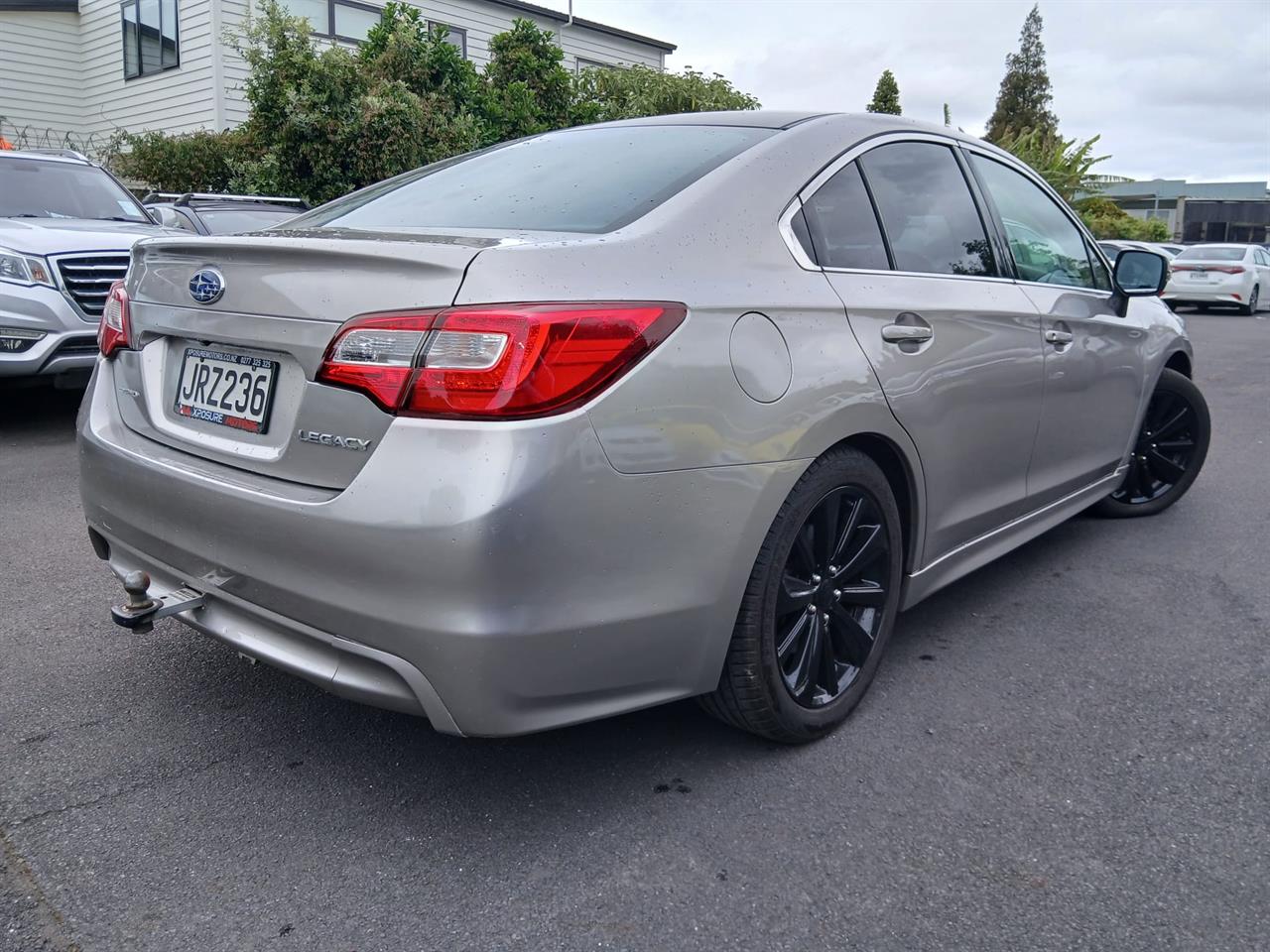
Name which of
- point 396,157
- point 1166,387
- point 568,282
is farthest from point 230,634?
point 396,157

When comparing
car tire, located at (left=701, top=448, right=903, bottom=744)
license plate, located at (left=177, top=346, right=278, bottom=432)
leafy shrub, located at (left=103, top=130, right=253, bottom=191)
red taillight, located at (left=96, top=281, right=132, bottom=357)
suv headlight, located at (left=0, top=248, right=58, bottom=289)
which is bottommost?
car tire, located at (left=701, top=448, right=903, bottom=744)

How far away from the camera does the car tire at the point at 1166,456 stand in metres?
5.05

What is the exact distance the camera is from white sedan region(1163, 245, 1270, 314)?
800 inches

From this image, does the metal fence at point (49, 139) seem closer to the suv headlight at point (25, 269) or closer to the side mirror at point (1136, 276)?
the suv headlight at point (25, 269)

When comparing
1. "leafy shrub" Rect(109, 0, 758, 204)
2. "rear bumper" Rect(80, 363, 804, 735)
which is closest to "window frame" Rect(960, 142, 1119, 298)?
"rear bumper" Rect(80, 363, 804, 735)

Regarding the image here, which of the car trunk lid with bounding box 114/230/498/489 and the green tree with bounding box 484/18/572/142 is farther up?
the green tree with bounding box 484/18/572/142

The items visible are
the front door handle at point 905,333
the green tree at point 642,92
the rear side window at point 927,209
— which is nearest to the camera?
the front door handle at point 905,333

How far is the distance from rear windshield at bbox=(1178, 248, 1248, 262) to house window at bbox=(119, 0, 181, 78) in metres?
18.1

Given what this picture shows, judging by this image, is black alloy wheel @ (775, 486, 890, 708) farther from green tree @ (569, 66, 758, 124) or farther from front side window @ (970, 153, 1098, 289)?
green tree @ (569, 66, 758, 124)


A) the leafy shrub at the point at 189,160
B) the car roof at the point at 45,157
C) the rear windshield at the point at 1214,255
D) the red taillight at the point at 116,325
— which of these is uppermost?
the leafy shrub at the point at 189,160

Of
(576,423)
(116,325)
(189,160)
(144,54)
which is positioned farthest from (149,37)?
(576,423)

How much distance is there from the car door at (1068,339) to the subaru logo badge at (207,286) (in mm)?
2474

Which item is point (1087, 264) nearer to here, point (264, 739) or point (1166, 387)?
point (1166, 387)

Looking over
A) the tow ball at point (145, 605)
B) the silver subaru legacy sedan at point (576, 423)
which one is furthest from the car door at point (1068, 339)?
the tow ball at point (145, 605)
